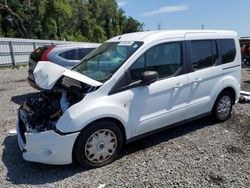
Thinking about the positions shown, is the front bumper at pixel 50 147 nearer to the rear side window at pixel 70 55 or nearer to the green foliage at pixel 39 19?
the rear side window at pixel 70 55

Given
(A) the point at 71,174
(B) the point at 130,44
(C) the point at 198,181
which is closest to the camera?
(C) the point at 198,181

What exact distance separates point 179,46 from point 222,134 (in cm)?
183

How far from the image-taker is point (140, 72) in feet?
13.4

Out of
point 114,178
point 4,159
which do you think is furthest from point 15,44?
point 114,178

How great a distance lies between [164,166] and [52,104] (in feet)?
6.20

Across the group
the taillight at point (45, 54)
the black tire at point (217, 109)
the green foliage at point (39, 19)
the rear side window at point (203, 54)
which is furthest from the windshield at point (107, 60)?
the green foliage at point (39, 19)

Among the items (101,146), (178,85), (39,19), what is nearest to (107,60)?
(178,85)

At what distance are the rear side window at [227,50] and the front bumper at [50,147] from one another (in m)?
3.43

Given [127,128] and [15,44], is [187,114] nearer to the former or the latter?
[127,128]

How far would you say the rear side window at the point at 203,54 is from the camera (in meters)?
4.80

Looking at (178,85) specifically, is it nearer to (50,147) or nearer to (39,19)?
(50,147)

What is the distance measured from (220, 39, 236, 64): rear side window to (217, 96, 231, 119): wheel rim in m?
0.78

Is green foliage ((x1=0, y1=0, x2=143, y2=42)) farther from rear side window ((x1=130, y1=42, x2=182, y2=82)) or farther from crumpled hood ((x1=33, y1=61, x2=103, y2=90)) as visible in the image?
rear side window ((x1=130, y1=42, x2=182, y2=82))

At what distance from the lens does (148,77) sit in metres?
3.93
